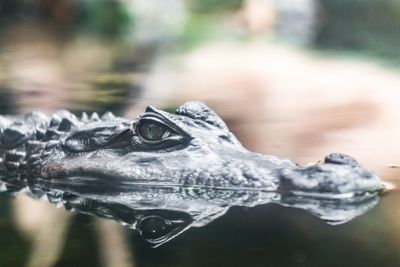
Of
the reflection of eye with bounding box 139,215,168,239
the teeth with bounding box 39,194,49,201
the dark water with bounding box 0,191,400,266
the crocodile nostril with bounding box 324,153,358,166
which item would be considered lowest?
the dark water with bounding box 0,191,400,266

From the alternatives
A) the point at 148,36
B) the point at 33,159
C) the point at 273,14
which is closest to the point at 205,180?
the point at 33,159

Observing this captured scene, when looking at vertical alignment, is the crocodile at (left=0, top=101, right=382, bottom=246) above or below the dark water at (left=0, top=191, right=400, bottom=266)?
above

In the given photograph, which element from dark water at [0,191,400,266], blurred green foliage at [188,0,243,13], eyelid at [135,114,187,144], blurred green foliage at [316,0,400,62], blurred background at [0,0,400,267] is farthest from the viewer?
blurred green foliage at [188,0,243,13]

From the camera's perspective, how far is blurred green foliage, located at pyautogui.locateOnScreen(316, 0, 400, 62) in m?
10.9

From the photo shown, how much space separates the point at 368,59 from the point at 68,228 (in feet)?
21.8

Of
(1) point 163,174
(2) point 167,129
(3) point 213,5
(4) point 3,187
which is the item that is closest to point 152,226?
(1) point 163,174

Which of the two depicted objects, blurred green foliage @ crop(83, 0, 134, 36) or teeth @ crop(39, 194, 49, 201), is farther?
blurred green foliage @ crop(83, 0, 134, 36)

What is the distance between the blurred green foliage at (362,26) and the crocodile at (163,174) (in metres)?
5.97

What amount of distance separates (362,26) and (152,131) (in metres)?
10.7

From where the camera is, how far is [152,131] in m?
3.93

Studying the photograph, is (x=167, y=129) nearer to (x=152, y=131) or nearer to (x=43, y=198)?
(x=152, y=131)

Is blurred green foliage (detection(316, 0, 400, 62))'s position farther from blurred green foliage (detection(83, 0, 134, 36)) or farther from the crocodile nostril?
the crocodile nostril

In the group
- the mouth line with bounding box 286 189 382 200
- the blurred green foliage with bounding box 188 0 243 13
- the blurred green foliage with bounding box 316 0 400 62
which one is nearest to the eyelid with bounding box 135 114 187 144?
the mouth line with bounding box 286 189 382 200

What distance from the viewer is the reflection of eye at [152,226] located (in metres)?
3.35
